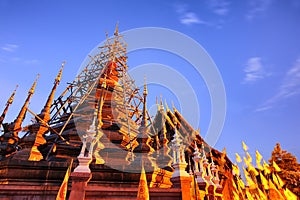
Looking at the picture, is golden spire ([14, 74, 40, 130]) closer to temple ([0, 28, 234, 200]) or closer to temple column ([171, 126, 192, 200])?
temple ([0, 28, 234, 200])

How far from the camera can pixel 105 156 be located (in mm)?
11188

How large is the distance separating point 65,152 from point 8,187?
4.67 m

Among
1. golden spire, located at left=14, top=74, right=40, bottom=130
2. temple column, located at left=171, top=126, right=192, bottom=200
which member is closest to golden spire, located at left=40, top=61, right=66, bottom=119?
golden spire, located at left=14, top=74, right=40, bottom=130

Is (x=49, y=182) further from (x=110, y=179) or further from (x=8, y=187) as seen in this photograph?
(x=110, y=179)

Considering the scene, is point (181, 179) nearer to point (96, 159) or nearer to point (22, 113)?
point (96, 159)

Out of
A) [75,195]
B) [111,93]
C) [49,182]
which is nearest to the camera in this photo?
[75,195]

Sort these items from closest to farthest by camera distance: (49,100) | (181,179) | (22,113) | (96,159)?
(181,179) < (96,159) < (49,100) < (22,113)

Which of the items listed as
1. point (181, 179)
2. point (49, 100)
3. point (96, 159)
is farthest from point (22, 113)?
point (181, 179)

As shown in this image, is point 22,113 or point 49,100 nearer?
point 49,100

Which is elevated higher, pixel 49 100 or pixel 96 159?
pixel 49 100

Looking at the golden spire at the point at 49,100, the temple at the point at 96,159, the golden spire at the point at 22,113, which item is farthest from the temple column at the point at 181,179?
the golden spire at the point at 22,113

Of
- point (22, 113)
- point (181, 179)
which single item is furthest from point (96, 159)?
point (22, 113)

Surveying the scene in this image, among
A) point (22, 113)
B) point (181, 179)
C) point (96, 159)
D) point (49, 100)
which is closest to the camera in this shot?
point (181, 179)

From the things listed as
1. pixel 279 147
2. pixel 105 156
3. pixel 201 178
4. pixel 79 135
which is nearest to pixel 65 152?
pixel 79 135
